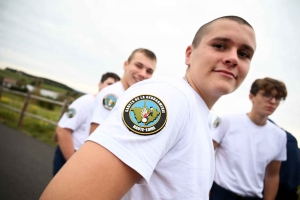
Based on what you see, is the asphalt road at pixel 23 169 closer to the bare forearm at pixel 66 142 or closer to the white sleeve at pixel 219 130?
the bare forearm at pixel 66 142

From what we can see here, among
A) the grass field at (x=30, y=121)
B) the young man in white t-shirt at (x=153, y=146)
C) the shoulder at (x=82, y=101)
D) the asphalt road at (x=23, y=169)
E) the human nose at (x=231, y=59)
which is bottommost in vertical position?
the grass field at (x=30, y=121)

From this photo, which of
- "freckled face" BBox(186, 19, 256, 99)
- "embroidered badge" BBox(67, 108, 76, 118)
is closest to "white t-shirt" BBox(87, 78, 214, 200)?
"freckled face" BBox(186, 19, 256, 99)

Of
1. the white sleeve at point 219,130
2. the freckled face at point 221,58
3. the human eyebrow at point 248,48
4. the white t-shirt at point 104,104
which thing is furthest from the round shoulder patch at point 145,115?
the white sleeve at point 219,130

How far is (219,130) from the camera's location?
2707 mm

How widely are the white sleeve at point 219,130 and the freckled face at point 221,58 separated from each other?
64.3 inches

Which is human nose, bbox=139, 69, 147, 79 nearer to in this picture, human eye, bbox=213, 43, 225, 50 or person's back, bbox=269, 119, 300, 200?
human eye, bbox=213, 43, 225, 50

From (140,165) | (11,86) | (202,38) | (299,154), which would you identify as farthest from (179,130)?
(11,86)

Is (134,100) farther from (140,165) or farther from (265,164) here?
(265,164)

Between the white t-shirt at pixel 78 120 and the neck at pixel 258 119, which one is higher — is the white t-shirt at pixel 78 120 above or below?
below

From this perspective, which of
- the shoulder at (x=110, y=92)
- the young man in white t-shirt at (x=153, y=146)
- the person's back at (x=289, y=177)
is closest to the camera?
the young man in white t-shirt at (x=153, y=146)

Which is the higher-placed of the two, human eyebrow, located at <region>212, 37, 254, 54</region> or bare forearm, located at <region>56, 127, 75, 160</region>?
human eyebrow, located at <region>212, 37, 254, 54</region>

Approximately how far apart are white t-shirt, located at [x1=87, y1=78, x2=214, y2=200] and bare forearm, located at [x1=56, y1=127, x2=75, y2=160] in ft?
6.29

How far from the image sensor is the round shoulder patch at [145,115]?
0.67 metres

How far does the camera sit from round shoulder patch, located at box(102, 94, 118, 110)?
6.30 ft
